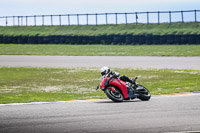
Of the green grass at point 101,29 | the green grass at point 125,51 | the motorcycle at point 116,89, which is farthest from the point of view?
the green grass at point 101,29

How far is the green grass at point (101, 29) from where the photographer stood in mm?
59247

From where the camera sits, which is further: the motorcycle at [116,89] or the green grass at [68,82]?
the green grass at [68,82]

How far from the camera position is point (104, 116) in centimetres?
1110

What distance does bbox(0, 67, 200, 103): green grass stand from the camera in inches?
647

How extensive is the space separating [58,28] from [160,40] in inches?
1040

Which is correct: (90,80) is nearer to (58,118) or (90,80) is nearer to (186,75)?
(186,75)

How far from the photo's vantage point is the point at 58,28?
7100 centimetres

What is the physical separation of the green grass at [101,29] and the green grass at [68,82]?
3042 cm

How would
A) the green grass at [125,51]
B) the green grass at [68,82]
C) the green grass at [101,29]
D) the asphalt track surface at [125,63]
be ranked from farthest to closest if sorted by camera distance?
1. the green grass at [101,29]
2. the green grass at [125,51]
3. the asphalt track surface at [125,63]
4. the green grass at [68,82]

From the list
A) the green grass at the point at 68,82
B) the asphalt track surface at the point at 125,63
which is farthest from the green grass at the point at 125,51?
the green grass at the point at 68,82

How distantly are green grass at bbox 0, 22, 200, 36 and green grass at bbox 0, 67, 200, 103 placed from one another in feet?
99.8

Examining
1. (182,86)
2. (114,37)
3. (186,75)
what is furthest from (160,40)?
(182,86)

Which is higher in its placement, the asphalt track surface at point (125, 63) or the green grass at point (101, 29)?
the green grass at point (101, 29)

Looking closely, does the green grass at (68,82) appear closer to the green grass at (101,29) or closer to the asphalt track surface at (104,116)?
the asphalt track surface at (104,116)
